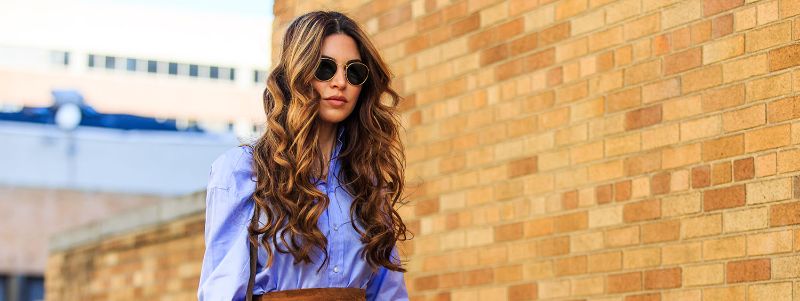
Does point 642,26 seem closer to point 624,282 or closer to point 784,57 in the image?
point 784,57

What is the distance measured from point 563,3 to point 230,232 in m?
2.38

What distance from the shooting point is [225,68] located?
35.9 m

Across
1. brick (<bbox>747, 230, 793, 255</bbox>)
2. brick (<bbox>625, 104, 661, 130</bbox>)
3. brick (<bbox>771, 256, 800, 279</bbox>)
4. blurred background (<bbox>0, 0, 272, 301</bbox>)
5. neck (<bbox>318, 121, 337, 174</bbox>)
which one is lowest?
brick (<bbox>771, 256, 800, 279</bbox>)

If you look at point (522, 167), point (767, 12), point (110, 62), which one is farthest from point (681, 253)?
point (110, 62)

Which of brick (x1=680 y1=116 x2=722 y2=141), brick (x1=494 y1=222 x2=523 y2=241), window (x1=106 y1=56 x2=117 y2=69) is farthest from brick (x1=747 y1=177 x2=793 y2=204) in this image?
window (x1=106 y1=56 x2=117 y2=69)

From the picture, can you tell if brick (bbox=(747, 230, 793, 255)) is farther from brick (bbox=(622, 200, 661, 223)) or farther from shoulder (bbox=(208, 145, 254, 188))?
shoulder (bbox=(208, 145, 254, 188))

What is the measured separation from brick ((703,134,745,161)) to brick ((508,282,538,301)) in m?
0.99

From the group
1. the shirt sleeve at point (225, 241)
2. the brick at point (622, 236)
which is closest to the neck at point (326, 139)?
the shirt sleeve at point (225, 241)

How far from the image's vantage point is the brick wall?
13.3 ft

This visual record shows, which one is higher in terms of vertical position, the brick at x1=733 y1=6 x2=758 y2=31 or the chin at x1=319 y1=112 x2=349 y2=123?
the brick at x1=733 y1=6 x2=758 y2=31

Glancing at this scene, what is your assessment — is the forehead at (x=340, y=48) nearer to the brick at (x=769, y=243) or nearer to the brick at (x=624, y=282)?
the brick at (x=769, y=243)

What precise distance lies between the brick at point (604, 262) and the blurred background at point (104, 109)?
16463 mm

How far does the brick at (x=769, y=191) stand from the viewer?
3.93m

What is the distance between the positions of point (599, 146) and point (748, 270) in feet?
2.78
